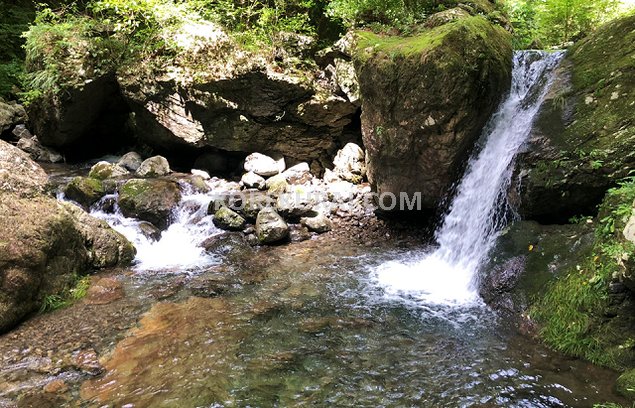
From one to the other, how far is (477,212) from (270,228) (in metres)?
4.06

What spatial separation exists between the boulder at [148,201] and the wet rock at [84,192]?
0.55m

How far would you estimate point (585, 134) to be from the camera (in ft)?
17.2

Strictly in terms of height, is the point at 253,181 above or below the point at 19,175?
below

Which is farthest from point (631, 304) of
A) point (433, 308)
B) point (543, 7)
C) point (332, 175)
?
point (543, 7)

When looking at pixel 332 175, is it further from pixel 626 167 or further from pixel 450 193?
pixel 626 167

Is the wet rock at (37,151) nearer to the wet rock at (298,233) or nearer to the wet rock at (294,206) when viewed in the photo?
the wet rock at (294,206)

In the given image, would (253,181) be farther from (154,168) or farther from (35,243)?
(35,243)

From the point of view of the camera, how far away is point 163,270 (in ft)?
23.0

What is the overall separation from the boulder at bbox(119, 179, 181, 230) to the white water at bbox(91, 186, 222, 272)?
0.53 feet

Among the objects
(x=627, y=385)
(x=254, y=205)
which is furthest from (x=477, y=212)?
(x=254, y=205)

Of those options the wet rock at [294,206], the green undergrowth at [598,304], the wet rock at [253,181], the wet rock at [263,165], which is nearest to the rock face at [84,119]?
the wet rock at [263,165]

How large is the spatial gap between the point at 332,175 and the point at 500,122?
15.8 feet

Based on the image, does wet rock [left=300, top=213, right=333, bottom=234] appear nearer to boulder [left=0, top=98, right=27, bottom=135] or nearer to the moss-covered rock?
the moss-covered rock

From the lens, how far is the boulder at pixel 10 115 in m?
13.7
